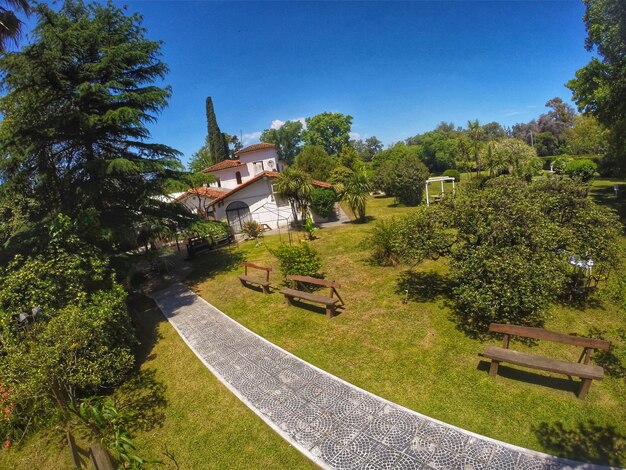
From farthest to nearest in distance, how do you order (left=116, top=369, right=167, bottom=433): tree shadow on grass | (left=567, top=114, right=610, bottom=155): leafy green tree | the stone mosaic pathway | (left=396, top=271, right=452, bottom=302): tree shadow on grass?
1. (left=567, top=114, right=610, bottom=155): leafy green tree
2. (left=396, top=271, right=452, bottom=302): tree shadow on grass
3. (left=116, top=369, right=167, bottom=433): tree shadow on grass
4. the stone mosaic pathway

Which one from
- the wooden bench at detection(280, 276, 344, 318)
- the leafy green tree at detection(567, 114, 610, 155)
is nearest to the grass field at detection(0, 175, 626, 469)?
the wooden bench at detection(280, 276, 344, 318)

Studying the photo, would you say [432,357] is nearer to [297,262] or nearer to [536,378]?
[536,378]

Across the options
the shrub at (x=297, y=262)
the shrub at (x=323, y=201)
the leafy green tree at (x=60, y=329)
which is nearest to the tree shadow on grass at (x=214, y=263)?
the shrub at (x=297, y=262)

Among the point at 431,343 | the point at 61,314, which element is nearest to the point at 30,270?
the point at 61,314

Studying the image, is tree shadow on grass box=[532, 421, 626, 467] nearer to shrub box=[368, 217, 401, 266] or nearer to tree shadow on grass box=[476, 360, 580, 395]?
tree shadow on grass box=[476, 360, 580, 395]

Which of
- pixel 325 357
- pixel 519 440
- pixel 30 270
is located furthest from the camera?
pixel 325 357

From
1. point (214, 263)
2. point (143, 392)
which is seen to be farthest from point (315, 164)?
point (143, 392)

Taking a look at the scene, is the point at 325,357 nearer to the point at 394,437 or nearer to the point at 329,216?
the point at 394,437
